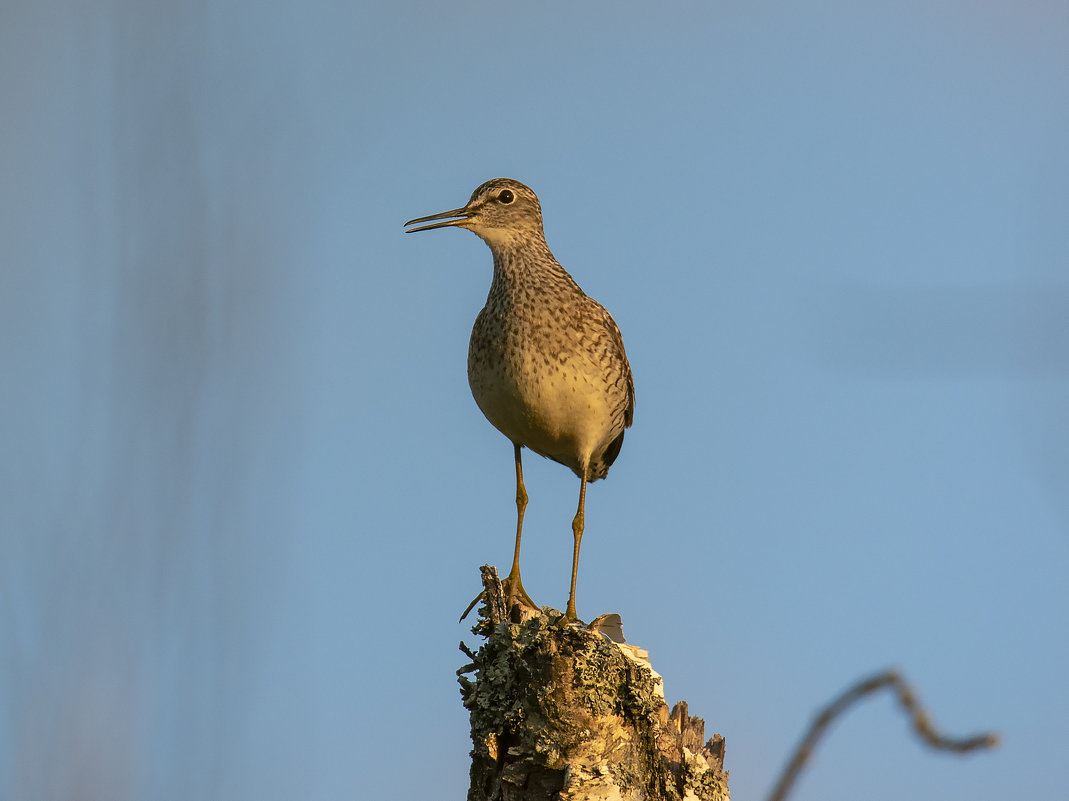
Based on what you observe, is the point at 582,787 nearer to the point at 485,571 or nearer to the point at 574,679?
the point at 574,679

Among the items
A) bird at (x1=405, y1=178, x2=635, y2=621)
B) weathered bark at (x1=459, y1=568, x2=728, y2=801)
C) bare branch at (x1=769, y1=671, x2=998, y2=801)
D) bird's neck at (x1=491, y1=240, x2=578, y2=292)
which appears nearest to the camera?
bare branch at (x1=769, y1=671, x2=998, y2=801)

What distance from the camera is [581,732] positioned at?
4508mm

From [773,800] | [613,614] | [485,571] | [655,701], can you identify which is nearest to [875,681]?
[773,800]

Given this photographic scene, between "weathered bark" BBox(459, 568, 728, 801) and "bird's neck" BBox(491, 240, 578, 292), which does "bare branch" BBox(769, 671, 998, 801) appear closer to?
"weathered bark" BBox(459, 568, 728, 801)

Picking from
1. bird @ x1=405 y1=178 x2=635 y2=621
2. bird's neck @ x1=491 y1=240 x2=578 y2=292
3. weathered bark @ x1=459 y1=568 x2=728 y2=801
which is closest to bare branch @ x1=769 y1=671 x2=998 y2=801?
weathered bark @ x1=459 y1=568 x2=728 y2=801

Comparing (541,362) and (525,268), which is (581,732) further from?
(525,268)

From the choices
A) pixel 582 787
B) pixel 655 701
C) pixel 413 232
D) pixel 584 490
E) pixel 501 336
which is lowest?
pixel 582 787

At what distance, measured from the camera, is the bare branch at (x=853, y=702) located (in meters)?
1.23

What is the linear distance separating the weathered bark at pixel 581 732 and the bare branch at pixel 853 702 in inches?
123

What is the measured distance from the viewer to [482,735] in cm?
487

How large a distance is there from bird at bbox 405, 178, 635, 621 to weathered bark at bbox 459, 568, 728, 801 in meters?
1.99

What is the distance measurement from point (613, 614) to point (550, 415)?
1.71 metres

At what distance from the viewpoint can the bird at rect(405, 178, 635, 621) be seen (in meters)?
7.38

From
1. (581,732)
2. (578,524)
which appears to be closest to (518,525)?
(578,524)
